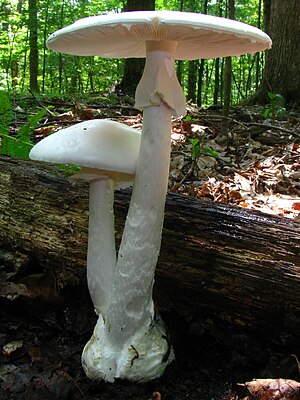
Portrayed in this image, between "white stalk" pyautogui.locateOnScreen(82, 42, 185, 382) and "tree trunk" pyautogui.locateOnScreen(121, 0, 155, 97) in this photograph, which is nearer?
"white stalk" pyautogui.locateOnScreen(82, 42, 185, 382)

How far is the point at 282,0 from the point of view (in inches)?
303

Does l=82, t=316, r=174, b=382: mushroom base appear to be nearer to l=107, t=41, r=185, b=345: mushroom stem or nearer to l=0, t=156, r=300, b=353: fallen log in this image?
l=107, t=41, r=185, b=345: mushroom stem

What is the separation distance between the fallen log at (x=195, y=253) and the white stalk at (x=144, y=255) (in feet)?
0.93

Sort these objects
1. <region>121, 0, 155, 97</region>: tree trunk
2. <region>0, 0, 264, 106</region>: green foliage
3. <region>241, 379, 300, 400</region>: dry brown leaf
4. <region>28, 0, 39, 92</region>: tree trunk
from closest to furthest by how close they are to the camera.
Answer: <region>241, 379, 300, 400</region>: dry brown leaf
<region>121, 0, 155, 97</region>: tree trunk
<region>28, 0, 39, 92</region>: tree trunk
<region>0, 0, 264, 106</region>: green foliage

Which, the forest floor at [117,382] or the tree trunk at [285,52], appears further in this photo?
the tree trunk at [285,52]

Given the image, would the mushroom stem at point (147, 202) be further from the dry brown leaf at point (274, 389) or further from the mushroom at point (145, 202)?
the dry brown leaf at point (274, 389)

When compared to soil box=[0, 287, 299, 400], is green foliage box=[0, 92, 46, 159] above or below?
above

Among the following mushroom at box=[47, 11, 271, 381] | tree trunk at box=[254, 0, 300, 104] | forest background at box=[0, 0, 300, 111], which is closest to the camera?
mushroom at box=[47, 11, 271, 381]

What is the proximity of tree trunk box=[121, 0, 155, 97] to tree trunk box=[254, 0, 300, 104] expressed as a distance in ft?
8.28

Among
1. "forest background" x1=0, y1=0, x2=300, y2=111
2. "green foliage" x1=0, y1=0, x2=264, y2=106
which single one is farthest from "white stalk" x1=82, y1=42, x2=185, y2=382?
A: "green foliage" x1=0, y1=0, x2=264, y2=106

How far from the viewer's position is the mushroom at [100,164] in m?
1.78

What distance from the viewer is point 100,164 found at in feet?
5.83

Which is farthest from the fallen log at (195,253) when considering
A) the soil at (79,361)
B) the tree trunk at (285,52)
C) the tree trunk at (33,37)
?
the tree trunk at (33,37)

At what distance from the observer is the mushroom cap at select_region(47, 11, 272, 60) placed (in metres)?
1.42
